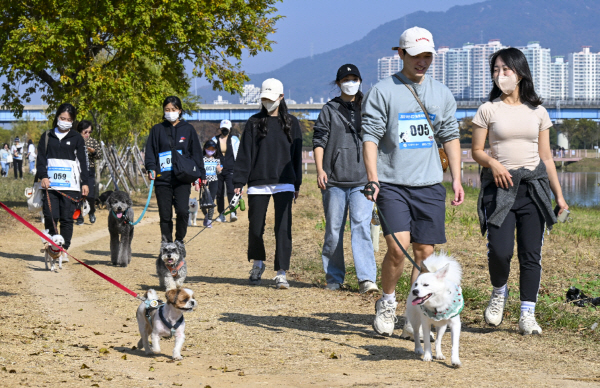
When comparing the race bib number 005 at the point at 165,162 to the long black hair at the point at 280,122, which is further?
the race bib number 005 at the point at 165,162

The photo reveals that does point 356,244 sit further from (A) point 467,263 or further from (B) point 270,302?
(A) point 467,263

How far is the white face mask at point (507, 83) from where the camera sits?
20.1 feet

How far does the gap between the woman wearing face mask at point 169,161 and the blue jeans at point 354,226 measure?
7.26 feet

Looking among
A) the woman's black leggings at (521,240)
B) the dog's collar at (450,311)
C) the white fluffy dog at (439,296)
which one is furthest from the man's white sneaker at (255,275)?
the dog's collar at (450,311)

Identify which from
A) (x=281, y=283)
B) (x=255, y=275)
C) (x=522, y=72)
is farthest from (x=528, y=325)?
(x=255, y=275)

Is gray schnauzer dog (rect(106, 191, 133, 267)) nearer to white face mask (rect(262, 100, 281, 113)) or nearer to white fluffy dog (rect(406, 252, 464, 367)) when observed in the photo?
white face mask (rect(262, 100, 281, 113))

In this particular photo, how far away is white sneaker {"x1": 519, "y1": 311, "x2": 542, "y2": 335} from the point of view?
6289 mm

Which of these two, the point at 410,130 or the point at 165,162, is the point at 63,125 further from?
the point at 410,130

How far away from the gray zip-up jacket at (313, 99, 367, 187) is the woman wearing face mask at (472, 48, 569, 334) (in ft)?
7.32

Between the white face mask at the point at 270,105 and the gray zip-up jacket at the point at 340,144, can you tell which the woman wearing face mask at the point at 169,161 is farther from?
the gray zip-up jacket at the point at 340,144

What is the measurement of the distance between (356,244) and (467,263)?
119 inches

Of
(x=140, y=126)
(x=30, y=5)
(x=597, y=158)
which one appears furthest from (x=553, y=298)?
(x=597, y=158)

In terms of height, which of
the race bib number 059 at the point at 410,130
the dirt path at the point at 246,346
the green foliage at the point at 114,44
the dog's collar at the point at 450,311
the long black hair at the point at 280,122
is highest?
the green foliage at the point at 114,44

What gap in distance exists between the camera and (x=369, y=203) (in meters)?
8.55
